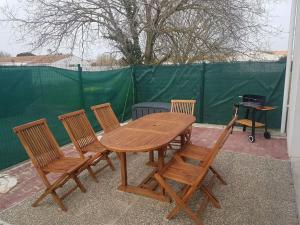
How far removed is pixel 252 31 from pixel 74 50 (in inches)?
241

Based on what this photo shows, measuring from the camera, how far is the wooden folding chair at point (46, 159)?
2725 mm

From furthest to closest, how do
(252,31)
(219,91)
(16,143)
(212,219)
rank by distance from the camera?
1. (252,31)
2. (219,91)
3. (16,143)
4. (212,219)

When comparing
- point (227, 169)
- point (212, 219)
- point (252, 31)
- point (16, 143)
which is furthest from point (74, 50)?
point (212, 219)

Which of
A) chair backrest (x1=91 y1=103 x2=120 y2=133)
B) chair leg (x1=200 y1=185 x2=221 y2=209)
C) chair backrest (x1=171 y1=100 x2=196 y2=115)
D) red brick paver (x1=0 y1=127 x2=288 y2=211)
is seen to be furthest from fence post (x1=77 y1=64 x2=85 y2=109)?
chair leg (x1=200 y1=185 x2=221 y2=209)

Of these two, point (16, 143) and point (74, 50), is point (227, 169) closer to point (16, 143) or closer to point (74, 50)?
point (16, 143)

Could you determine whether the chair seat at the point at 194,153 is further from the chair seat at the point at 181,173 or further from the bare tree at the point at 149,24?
the bare tree at the point at 149,24

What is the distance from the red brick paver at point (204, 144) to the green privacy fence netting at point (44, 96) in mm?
418

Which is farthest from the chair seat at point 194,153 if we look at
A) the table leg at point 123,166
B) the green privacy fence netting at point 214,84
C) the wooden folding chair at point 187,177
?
the green privacy fence netting at point 214,84

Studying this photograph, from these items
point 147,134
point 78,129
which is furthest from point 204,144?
point 78,129

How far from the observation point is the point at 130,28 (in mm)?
8141

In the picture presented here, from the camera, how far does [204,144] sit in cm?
484

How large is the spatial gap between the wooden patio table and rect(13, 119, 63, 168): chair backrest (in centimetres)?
75

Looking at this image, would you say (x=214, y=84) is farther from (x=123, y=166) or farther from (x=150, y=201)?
(x=150, y=201)

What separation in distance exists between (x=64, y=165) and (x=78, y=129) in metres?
0.75
